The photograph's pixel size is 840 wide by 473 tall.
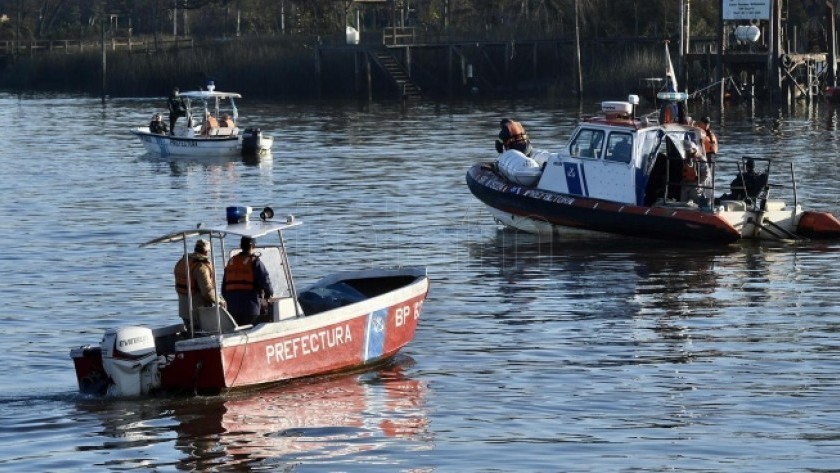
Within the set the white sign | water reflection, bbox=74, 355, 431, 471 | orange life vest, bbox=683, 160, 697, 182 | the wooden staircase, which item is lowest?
water reflection, bbox=74, 355, 431, 471

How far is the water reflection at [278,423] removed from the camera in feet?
51.4

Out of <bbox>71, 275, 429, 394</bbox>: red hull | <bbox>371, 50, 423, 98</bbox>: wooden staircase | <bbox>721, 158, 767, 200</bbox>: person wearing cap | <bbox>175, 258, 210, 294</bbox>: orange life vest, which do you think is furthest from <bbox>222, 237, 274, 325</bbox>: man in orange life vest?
<bbox>371, 50, 423, 98</bbox>: wooden staircase

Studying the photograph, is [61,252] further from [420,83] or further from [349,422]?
[420,83]

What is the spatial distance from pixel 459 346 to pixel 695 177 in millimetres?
9305

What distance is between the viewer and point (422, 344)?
68.1 feet

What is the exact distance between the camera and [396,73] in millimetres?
81000

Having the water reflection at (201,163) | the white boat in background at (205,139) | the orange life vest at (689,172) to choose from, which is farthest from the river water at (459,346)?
the white boat in background at (205,139)

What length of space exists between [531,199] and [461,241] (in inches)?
61.8

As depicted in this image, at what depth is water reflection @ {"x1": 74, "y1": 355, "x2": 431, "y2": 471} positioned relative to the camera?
15.7 m

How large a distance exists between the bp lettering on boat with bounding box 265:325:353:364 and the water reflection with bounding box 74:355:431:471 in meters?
0.40

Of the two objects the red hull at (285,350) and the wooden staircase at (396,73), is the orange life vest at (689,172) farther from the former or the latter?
the wooden staircase at (396,73)

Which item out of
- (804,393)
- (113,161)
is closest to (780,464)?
(804,393)

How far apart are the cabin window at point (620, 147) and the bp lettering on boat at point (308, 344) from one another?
11.1 meters

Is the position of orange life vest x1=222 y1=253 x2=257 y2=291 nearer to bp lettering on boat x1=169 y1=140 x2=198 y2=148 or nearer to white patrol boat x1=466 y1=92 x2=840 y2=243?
white patrol boat x1=466 y1=92 x2=840 y2=243
